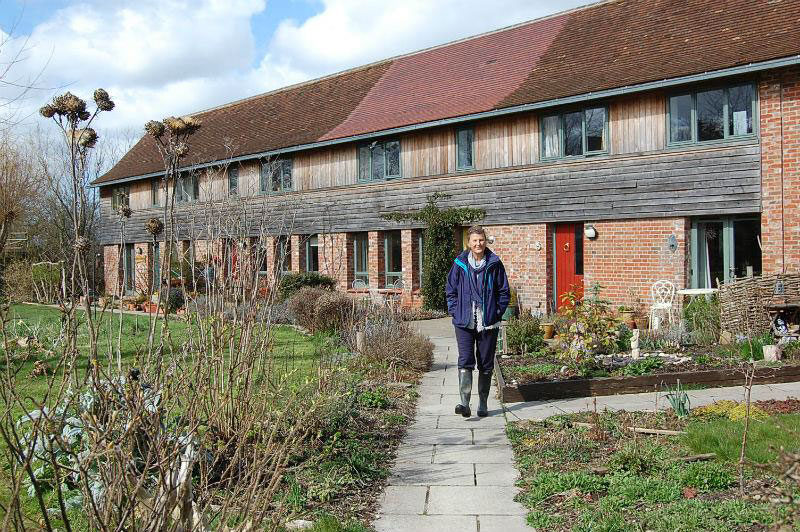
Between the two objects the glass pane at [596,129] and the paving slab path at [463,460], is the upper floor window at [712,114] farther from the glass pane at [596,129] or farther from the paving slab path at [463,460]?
the paving slab path at [463,460]

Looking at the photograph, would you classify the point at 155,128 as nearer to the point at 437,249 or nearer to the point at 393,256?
the point at 437,249

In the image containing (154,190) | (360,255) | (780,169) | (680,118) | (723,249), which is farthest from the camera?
(154,190)

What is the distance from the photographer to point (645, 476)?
4.96 meters

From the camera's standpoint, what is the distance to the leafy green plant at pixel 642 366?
8.53 metres

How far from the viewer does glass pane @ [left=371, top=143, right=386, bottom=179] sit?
67.5ft

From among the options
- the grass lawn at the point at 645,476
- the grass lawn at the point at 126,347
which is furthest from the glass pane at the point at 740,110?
the grass lawn at the point at 645,476

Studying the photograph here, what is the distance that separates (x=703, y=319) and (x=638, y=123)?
510cm

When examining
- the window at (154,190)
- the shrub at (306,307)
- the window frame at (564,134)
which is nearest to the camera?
the shrub at (306,307)

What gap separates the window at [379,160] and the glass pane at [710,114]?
27.3ft

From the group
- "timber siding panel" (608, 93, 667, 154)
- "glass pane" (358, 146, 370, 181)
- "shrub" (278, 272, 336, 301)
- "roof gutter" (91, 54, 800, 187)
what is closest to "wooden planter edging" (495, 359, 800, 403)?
"roof gutter" (91, 54, 800, 187)

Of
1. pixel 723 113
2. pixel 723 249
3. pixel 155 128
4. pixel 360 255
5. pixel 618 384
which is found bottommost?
pixel 618 384

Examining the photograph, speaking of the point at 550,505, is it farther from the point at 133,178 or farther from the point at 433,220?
the point at 133,178

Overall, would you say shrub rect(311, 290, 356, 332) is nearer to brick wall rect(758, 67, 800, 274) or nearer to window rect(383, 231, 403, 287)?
window rect(383, 231, 403, 287)

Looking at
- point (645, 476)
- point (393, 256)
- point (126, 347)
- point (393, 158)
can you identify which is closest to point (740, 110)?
point (393, 158)
